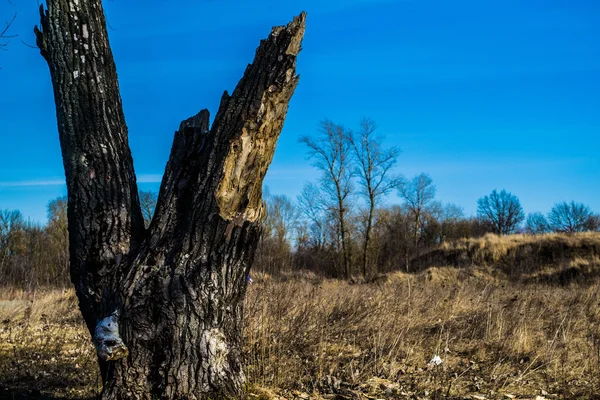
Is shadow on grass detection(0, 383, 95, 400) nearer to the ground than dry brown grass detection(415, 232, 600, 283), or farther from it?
nearer to the ground

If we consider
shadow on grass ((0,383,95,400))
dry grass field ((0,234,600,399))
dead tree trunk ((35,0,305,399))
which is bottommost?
shadow on grass ((0,383,95,400))

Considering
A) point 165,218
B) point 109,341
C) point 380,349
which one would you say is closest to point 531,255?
point 380,349

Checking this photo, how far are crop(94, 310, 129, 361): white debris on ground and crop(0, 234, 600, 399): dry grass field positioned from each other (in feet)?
3.52

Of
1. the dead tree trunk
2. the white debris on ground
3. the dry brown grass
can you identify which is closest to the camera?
the white debris on ground

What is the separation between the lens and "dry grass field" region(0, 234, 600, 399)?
452 centimetres

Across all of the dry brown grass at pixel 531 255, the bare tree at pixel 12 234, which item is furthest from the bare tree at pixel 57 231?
the dry brown grass at pixel 531 255

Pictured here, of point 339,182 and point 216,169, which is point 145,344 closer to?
point 216,169

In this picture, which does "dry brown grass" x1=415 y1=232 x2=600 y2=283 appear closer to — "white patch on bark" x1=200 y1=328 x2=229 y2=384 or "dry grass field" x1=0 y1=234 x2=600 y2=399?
"dry grass field" x1=0 y1=234 x2=600 y2=399

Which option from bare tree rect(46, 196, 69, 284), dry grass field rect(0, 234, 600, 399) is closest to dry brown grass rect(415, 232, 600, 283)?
dry grass field rect(0, 234, 600, 399)

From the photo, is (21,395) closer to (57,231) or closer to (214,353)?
(214,353)

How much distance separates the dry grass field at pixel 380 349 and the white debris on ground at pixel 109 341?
1074 mm

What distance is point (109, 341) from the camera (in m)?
3.42

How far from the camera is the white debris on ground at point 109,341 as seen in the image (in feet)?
11.2

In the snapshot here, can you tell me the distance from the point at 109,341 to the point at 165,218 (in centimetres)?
92
